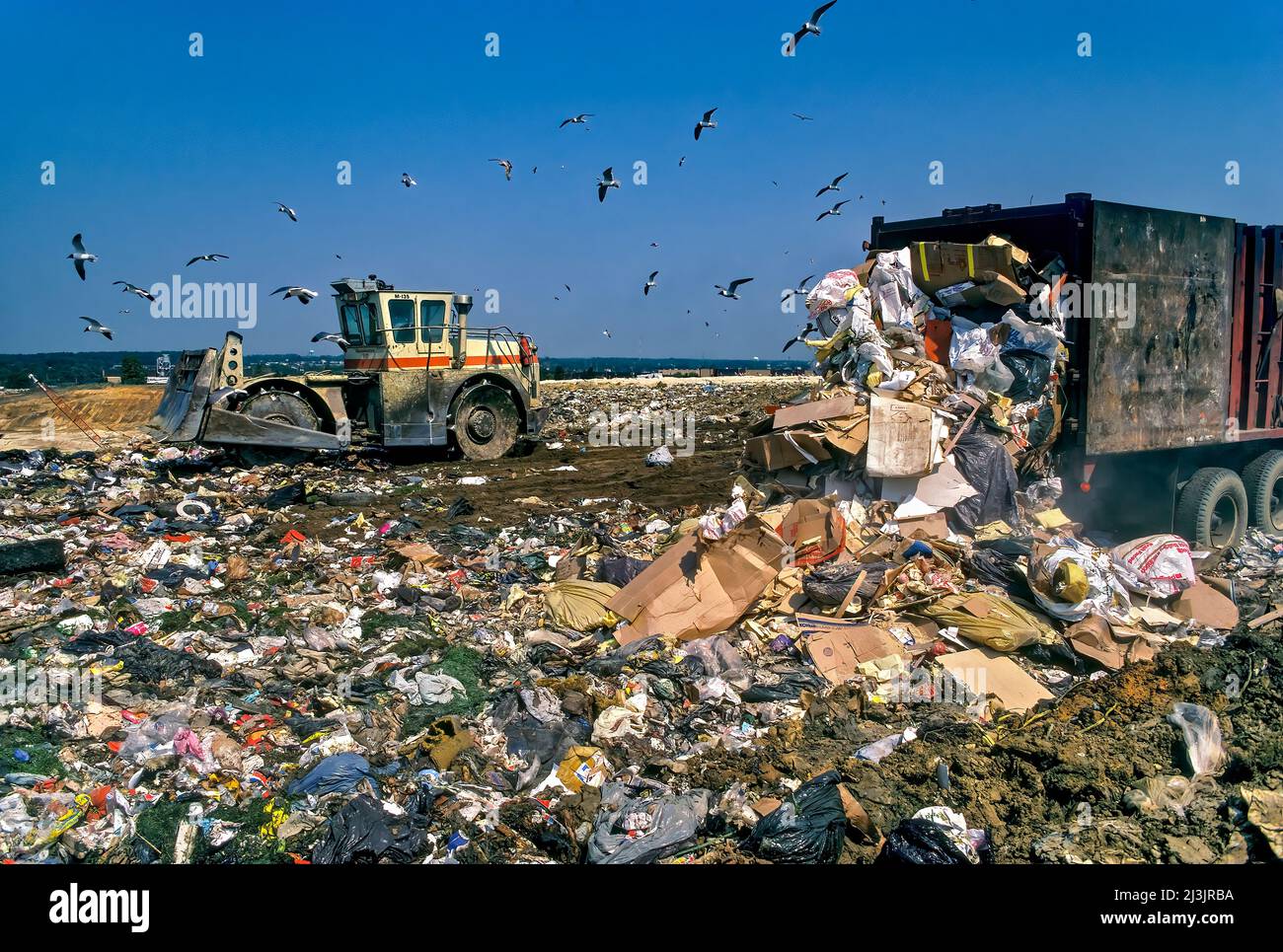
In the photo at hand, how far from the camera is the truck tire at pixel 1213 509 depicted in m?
6.52

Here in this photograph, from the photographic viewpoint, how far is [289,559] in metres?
6.93

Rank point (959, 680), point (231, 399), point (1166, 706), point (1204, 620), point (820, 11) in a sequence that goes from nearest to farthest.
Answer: point (1166, 706) < point (959, 680) < point (1204, 620) < point (820, 11) < point (231, 399)

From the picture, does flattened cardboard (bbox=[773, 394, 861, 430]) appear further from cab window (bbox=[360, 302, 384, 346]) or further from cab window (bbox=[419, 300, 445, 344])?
cab window (bbox=[360, 302, 384, 346])

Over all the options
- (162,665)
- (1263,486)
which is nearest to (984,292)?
(1263,486)

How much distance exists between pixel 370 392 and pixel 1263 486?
9651 mm

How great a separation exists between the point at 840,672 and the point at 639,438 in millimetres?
10607

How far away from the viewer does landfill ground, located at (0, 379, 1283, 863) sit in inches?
121

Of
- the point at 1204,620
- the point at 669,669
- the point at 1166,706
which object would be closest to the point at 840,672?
the point at 669,669

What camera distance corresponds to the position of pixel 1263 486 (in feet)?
23.2

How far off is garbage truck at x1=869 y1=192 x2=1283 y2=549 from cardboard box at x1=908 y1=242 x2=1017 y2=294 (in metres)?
0.32

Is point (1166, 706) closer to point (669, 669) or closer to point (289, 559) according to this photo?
point (669, 669)

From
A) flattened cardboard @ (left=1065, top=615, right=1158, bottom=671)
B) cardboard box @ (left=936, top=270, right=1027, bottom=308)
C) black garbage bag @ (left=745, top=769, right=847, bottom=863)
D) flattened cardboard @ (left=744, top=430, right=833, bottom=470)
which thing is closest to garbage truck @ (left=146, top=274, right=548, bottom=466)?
flattened cardboard @ (left=744, top=430, right=833, bottom=470)

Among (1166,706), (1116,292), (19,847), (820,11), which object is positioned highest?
(820,11)

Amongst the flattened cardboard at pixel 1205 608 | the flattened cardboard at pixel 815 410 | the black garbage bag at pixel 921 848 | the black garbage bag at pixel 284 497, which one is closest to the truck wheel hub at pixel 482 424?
the black garbage bag at pixel 284 497
